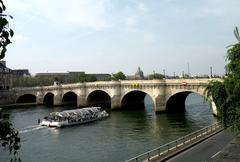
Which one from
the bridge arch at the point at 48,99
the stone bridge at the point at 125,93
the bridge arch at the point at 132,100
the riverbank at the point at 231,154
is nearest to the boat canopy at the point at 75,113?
the stone bridge at the point at 125,93

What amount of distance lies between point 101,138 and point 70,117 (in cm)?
2050

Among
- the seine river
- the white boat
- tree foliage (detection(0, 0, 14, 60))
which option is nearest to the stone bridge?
the seine river

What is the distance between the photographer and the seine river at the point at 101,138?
40219mm

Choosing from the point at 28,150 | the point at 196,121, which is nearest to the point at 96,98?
the point at 196,121

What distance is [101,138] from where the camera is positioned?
5109cm

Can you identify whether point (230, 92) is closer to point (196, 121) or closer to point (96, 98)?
point (196, 121)

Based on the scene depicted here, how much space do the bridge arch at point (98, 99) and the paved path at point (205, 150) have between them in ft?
243

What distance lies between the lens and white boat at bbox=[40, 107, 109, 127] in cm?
6806

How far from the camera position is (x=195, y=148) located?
105ft

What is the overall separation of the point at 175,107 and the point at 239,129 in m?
63.1

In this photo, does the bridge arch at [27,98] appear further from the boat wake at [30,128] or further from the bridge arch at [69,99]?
the boat wake at [30,128]

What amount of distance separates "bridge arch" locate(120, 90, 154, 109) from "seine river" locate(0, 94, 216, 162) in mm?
A: 23232

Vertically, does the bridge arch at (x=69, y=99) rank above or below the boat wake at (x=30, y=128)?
above

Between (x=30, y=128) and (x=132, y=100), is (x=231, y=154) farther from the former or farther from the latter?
A: (x=132, y=100)
